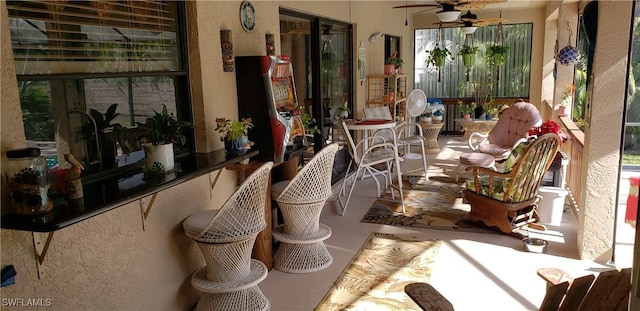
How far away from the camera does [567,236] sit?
13.6 feet

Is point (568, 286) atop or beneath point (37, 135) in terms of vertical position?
beneath

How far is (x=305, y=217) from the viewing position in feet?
11.7

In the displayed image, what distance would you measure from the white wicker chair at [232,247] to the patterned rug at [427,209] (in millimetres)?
1982

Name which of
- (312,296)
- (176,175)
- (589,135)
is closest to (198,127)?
(176,175)

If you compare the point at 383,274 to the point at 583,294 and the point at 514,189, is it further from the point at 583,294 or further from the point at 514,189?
the point at 583,294

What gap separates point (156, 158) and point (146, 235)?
0.43 meters

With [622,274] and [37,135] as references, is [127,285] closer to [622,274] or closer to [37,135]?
[37,135]

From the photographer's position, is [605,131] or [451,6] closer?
[605,131]

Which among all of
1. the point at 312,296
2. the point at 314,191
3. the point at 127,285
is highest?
Result: the point at 314,191

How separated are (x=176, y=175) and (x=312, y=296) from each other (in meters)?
1.29

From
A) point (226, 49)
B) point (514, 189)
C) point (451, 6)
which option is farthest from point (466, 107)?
point (226, 49)

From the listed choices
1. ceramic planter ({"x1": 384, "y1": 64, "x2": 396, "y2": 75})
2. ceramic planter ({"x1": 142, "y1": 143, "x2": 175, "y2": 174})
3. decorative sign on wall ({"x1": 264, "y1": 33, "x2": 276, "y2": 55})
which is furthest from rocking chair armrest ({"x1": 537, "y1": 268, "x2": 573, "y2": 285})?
ceramic planter ({"x1": 384, "y1": 64, "x2": 396, "y2": 75})

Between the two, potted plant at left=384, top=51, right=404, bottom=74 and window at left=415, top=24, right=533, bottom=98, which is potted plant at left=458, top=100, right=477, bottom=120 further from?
potted plant at left=384, top=51, right=404, bottom=74

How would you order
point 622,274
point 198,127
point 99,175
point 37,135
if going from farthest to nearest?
point 198,127 → point 99,175 → point 37,135 → point 622,274
